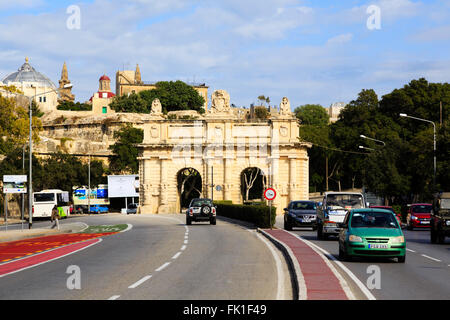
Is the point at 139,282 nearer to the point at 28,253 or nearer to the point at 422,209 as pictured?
the point at 28,253

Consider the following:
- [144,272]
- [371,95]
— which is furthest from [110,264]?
[371,95]

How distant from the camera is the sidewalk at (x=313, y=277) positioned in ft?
41.5

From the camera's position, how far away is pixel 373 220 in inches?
831

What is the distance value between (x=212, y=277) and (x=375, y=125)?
82.6m

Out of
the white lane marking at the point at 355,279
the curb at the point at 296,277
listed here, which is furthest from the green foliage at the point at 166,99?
the white lane marking at the point at 355,279

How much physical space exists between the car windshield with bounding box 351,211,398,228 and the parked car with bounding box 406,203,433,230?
2357cm

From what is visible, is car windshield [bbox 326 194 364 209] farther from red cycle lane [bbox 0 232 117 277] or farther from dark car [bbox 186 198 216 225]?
dark car [bbox 186 198 216 225]

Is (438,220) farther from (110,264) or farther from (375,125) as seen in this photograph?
(375,125)

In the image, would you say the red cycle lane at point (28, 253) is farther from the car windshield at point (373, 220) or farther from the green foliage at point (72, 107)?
the green foliage at point (72, 107)

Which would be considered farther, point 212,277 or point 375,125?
point 375,125

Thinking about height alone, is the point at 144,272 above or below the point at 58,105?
below

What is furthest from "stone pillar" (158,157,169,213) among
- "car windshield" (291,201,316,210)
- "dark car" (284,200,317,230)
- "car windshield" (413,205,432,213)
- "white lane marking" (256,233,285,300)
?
"white lane marking" (256,233,285,300)

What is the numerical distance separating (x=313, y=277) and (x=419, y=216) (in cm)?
3022

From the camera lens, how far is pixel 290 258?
1995 centimetres
